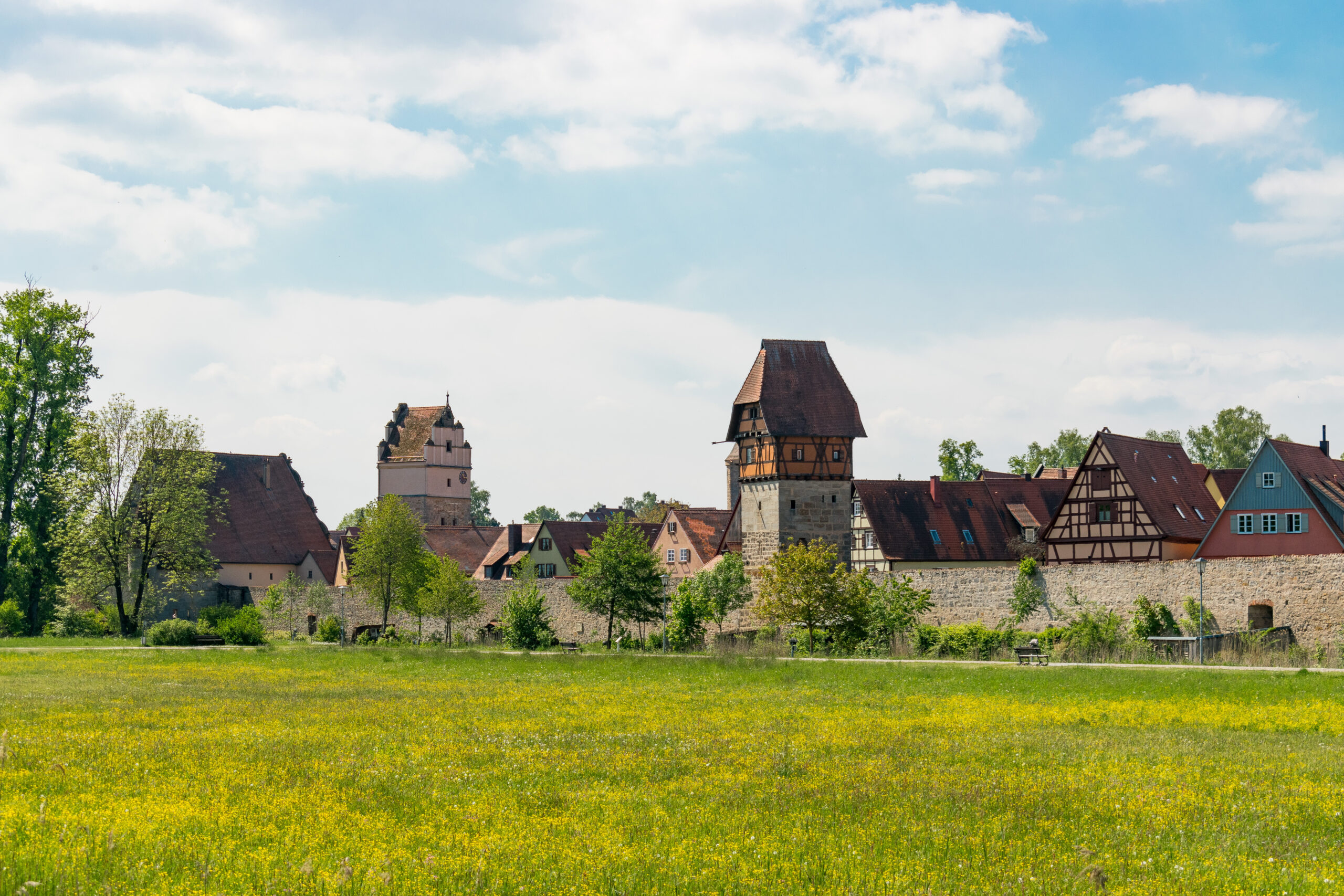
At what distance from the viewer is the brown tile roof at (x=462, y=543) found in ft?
311

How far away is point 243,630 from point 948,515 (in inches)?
1372

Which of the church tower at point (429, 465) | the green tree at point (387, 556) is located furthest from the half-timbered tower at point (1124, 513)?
the church tower at point (429, 465)

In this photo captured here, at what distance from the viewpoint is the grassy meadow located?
30.8ft

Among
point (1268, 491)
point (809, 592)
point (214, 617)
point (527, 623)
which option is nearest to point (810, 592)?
point (809, 592)

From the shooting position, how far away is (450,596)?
58.7m

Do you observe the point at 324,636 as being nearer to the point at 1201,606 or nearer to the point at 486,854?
the point at 1201,606

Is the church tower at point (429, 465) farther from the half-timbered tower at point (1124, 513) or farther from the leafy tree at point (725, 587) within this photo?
the half-timbered tower at point (1124, 513)

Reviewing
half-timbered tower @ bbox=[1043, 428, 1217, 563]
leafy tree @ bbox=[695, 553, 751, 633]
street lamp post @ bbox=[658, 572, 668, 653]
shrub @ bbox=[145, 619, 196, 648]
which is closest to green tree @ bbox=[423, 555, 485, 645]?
street lamp post @ bbox=[658, 572, 668, 653]

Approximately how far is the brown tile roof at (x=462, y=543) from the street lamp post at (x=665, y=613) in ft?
133

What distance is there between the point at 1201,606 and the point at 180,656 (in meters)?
33.0

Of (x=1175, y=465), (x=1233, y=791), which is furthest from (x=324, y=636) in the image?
(x=1233, y=791)

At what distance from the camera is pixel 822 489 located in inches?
2271

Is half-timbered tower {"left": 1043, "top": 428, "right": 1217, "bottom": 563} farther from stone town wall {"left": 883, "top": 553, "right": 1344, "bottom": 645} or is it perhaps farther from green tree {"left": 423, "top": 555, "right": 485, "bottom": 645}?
green tree {"left": 423, "top": 555, "right": 485, "bottom": 645}

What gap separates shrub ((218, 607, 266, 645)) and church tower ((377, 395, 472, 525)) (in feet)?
175
